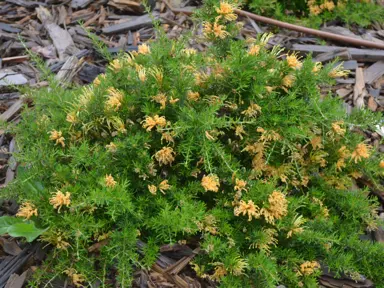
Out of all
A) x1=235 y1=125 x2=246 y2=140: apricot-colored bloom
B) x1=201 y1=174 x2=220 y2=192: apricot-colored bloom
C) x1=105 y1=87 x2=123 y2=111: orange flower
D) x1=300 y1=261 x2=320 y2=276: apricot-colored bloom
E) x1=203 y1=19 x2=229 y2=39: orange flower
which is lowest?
x1=300 y1=261 x2=320 y2=276: apricot-colored bloom

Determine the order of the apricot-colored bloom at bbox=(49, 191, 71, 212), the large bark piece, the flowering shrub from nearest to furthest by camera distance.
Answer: the apricot-colored bloom at bbox=(49, 191, 71, 212)
the large bark piece
the flowering shrub

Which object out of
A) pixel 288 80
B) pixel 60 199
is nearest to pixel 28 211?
pixel 60 199

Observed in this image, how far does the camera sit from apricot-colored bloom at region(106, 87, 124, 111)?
235cm

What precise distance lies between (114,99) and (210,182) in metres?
0.57

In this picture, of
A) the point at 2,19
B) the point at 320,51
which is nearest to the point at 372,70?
the point at 320,51

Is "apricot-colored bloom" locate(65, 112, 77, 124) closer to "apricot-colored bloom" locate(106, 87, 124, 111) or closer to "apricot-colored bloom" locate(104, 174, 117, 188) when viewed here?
"apricot-colored bloom" locate(106, 87, 124, 111)

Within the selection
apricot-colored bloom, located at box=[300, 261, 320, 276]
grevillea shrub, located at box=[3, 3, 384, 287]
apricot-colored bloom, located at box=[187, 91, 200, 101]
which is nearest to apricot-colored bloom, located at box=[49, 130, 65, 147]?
grevillea shrub, located at box=[3, 3, 384, 287]

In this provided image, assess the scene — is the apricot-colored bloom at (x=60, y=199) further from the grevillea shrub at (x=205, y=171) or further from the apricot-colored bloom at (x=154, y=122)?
the apricot-colored bloom at (x=154, y=122)

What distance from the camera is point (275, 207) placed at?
2.28 m

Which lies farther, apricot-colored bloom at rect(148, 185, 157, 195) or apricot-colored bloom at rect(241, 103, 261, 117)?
apricot-colored bloom at rect(241, 103, 261, 117)

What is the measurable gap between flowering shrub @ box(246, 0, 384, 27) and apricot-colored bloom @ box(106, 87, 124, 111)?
1843 millimetres

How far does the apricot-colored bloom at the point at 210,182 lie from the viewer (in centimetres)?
228

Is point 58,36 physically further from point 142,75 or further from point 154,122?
point 154,122

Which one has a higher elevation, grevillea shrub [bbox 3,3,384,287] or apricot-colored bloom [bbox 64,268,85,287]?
grevillea shrub [bbox 3,3,384,287]
